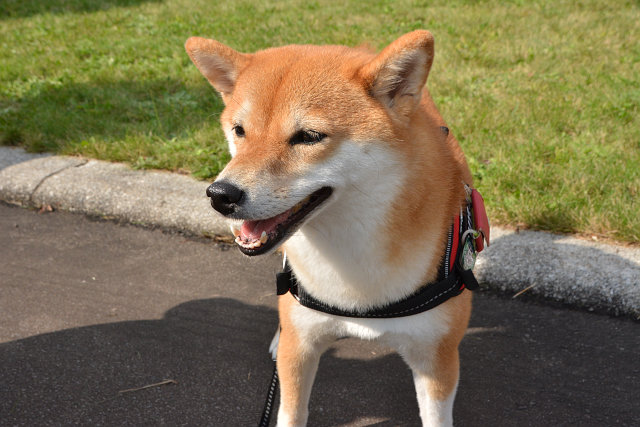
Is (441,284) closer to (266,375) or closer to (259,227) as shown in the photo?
(259,227)

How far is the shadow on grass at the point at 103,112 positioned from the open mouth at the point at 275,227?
2.74 m

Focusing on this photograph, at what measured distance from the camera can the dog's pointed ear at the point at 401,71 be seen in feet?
5.52

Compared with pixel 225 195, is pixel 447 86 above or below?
below

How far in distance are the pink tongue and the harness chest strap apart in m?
0.29

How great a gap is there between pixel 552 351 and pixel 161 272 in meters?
2.12

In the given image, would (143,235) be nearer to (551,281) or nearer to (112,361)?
(112,361)

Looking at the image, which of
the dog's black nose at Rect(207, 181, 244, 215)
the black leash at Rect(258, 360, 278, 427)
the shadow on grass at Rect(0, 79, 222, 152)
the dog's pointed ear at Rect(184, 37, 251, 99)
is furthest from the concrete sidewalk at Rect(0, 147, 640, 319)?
the dog's black nose at Rect(207, 181, 244, 215)

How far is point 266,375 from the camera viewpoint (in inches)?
102

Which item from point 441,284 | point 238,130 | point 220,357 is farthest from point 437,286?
point 220,357

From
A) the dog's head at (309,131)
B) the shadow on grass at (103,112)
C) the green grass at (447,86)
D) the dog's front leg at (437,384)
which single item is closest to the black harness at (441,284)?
the dog's front leg at (437,384)

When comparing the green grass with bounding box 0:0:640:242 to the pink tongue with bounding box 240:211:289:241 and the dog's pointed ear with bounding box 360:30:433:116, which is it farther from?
the pink tongue with bounding box 240:211:289:241

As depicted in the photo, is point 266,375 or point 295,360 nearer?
point 295,360

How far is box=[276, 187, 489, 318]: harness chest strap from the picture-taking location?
1.84 m

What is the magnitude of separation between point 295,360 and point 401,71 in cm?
102
